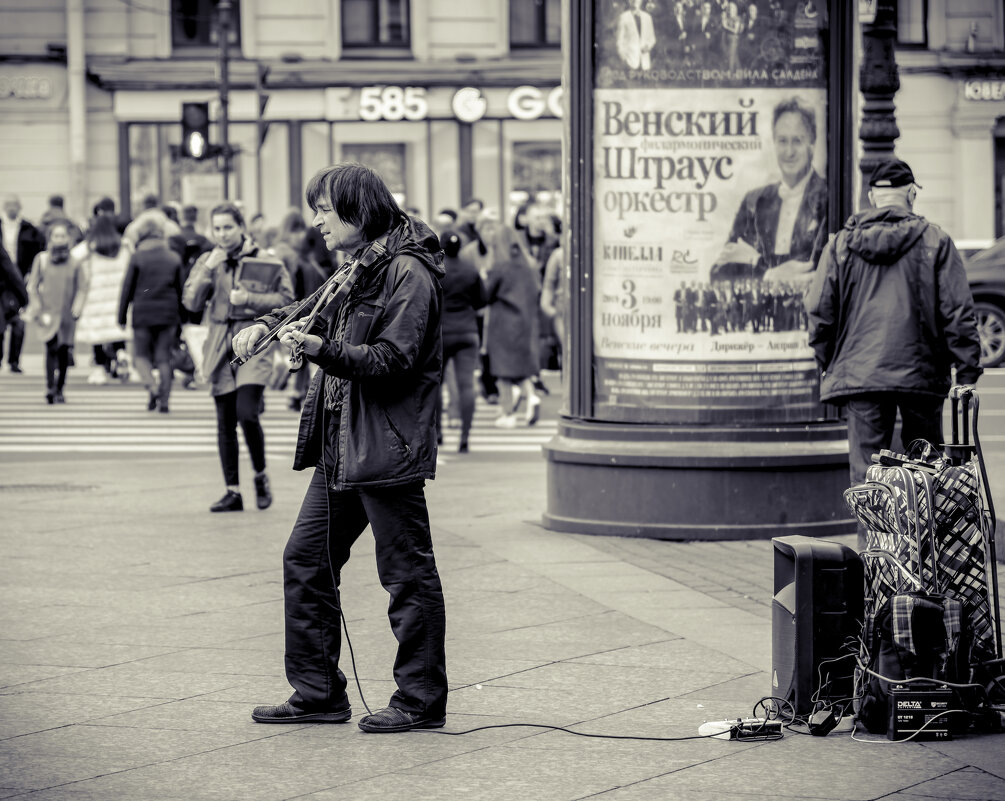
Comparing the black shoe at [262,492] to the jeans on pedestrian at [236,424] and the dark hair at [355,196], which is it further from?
the dark hair at [355,196]

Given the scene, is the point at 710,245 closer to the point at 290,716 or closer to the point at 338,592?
the point at 338,592

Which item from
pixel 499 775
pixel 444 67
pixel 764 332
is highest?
pixel 444 67

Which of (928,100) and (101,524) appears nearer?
(101,524)

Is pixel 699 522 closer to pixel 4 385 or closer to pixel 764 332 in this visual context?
pixel 764 332

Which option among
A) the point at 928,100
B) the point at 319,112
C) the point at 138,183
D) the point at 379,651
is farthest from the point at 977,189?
the point at 379,651

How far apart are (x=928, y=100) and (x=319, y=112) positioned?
37.3 feet

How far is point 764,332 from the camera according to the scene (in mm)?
8805

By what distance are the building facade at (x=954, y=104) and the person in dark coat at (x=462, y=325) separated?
2041 cm

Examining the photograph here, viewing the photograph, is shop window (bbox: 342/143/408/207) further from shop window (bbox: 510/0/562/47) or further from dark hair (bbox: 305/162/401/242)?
dark hair (bbox: 305/162/401/242)

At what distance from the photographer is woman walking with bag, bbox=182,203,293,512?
9602mm

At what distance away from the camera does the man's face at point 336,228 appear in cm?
521

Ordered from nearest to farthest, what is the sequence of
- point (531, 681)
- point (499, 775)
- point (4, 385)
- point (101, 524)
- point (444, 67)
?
point (499, 775), point (531, 681), point (101, 524), point (4, 385), point (444, 67)

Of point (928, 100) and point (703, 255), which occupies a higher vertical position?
point (928, 100)

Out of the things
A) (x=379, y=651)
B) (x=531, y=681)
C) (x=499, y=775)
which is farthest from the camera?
(x=379, y=651)
